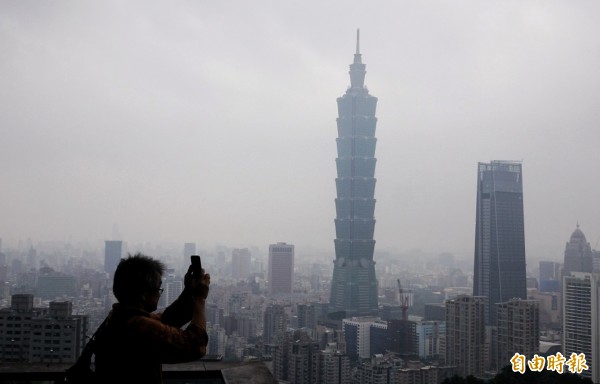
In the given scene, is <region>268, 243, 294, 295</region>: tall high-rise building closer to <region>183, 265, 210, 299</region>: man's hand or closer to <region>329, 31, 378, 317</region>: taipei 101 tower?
<region>329, 31, 378, 317</region>: taipei 101 tower

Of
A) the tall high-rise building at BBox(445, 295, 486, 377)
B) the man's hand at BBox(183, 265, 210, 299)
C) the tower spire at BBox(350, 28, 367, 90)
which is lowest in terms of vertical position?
the tall high-rise building at BBox(445, 295, 486, 377)

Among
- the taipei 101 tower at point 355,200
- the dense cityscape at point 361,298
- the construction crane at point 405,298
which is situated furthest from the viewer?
the taipei 101 tower at point 355,200

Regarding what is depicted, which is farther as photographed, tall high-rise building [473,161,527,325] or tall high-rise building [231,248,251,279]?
tall high-rise building [473,161,527,325]

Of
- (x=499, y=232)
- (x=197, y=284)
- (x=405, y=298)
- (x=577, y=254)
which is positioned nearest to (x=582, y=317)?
(x=577, y=254)

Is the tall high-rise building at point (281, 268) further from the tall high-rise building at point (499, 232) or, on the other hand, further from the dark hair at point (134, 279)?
the dark hair at point (134, 279)

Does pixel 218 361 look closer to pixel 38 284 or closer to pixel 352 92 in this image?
pixel 38 284

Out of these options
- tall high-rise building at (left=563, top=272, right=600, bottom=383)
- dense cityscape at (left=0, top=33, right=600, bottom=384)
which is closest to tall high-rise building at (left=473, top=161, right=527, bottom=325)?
dense cityscape at (left=0, top=33, right=600, bottom=384)

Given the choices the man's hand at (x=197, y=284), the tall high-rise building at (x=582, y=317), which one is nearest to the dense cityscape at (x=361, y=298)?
the tall high-rise building at (x=582, y=317)

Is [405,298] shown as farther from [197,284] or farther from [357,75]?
[197,284]
